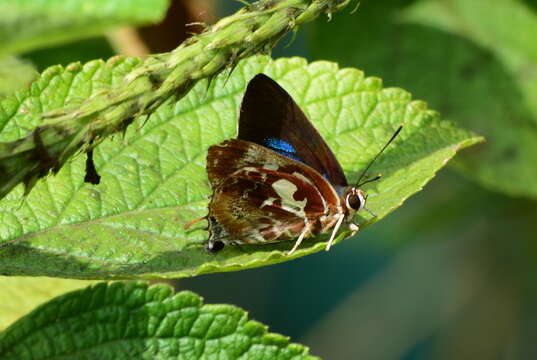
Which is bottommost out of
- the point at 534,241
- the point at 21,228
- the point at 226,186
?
the point at 534,241

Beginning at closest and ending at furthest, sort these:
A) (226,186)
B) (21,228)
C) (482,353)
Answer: (21,228), (226,186), (482,353)

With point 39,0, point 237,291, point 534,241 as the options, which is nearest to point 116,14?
point 39,0

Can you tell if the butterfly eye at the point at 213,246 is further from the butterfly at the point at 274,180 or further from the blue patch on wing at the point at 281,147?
the blue patch on wing at the point at 281,147

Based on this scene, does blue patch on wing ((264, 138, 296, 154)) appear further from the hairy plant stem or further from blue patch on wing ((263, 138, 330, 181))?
the hairy plant stem

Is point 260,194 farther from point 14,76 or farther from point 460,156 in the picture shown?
point 14,76

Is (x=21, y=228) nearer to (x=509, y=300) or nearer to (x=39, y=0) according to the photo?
(x=39, y=0)

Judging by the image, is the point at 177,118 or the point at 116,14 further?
the point at 177,118

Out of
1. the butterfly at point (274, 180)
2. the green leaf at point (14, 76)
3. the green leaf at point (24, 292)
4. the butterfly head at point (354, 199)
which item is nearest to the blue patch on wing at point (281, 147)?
the butterfly at point (274, 180)

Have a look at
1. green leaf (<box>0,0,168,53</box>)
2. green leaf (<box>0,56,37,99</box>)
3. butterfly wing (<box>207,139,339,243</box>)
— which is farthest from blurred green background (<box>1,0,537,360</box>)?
green leaf (<box>0,56,37,99</box>)
